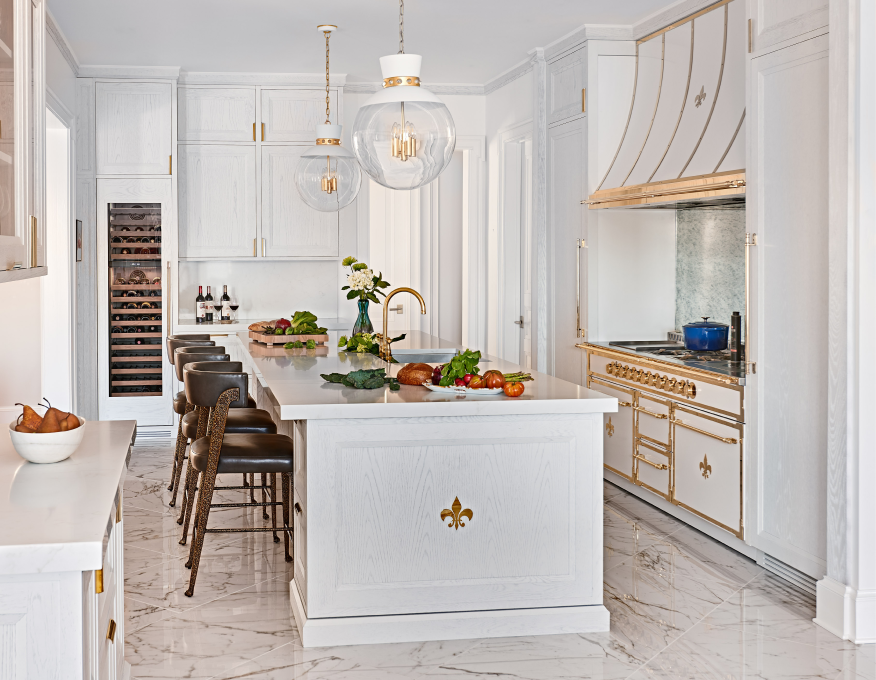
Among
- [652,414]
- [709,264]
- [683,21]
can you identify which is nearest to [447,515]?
[652,414]

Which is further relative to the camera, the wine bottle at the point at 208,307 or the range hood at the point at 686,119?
the wine bottle at the point at 208,307

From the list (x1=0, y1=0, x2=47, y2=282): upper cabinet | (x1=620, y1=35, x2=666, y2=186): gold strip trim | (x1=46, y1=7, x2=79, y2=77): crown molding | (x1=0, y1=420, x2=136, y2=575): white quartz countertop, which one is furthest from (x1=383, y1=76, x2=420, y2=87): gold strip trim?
(x1=46, y1=7, x2=79, y2=77): crown molding

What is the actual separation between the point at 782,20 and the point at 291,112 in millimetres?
4323

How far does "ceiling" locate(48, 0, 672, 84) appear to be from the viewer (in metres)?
5.13

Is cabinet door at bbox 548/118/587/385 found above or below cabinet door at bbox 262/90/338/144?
below

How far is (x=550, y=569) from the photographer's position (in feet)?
10.6

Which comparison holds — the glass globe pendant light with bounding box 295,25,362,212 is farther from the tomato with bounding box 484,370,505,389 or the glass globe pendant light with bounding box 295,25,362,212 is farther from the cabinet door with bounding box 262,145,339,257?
the tomato with bounding box 484,370,505,389

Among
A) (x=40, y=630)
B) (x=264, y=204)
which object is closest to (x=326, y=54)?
(x=264, y=204)

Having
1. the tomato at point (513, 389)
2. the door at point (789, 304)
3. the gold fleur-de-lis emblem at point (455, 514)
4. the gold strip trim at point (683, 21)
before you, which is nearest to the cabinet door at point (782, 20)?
the door at point (789, 304)

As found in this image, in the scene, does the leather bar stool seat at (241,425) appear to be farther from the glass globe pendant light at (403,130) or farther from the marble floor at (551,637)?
the glass globe pendant light at (403,130)

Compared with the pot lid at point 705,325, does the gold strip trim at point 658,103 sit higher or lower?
higher

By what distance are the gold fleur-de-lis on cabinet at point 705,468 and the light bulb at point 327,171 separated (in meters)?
2.53

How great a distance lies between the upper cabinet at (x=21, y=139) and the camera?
203 centimetres

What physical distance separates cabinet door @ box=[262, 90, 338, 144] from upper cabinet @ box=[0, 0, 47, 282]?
4.71m
